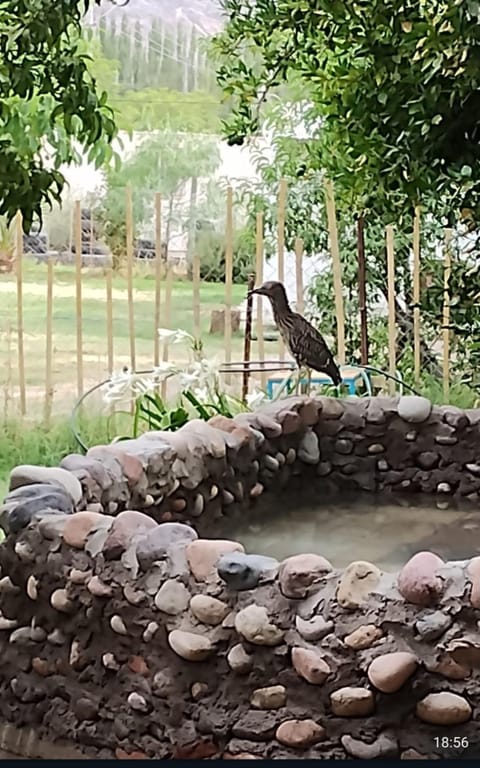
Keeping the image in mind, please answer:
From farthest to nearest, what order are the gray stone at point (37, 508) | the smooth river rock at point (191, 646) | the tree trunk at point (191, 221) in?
the tree trunk at point (191, 221) → the gray stone at point (37, 508) → the smooth river rock at point (191, 646)

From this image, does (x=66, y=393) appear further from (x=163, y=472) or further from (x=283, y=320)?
(x=163, y=472)

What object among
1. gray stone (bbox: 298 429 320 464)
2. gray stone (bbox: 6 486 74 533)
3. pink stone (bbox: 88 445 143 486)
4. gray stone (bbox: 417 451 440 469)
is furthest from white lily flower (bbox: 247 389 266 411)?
gray stone (bbox: 6 486 74 533)

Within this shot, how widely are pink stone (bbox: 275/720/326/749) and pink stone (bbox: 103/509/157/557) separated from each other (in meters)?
0.39

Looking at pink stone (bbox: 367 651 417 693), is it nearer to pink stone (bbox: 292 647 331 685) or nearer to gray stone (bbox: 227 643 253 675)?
pink stone (bbox: 292 647 331 685)

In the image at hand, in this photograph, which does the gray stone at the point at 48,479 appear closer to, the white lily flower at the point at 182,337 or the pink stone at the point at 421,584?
the pink stone at the point at 421,584

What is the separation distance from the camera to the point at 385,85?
330 centimetres

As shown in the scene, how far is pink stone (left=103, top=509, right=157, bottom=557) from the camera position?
185 centimetres

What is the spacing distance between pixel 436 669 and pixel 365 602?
14cm

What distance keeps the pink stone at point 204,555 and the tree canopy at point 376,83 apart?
1.38 metres

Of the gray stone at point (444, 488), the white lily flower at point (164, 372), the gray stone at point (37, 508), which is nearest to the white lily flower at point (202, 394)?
the white lily flower at point (164, 372)

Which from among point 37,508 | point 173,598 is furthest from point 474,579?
point 37,508

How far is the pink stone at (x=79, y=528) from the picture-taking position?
1.91 m

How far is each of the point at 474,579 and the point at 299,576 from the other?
0.25 metres

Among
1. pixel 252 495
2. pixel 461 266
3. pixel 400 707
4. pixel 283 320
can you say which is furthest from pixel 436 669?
pixel 461 266
